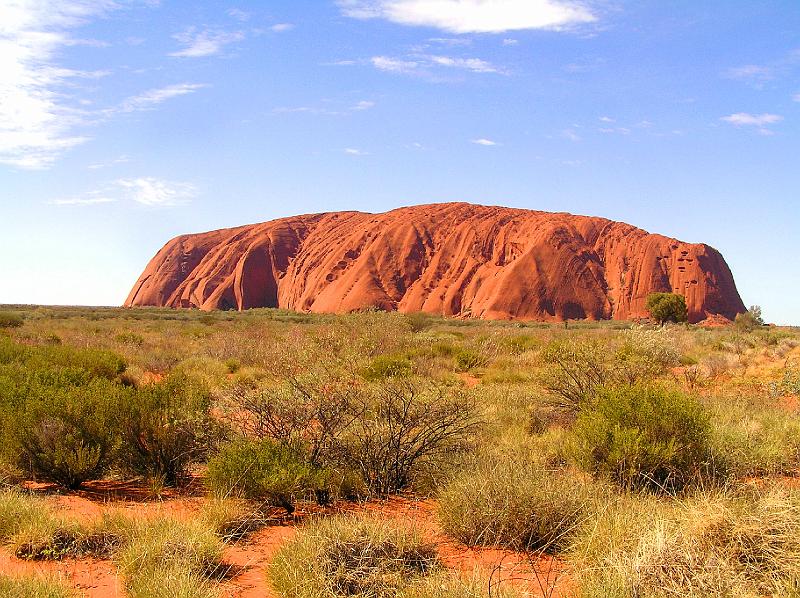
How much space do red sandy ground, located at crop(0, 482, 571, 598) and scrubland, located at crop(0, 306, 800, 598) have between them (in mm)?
27

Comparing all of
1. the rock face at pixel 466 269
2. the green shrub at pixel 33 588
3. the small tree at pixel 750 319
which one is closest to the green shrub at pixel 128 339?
the green shrub at pixel 33 588

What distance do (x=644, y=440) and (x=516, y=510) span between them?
5.96 ft

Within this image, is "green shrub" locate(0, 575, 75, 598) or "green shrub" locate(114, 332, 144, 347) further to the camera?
"green shrub" locate(114, 332, 144, 347)

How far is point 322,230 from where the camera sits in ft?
304

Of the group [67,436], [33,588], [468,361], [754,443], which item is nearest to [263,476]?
[33,588]

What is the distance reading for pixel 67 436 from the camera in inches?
236

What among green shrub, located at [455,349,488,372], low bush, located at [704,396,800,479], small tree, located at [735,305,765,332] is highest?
low bush, located at [704,396,800,479]

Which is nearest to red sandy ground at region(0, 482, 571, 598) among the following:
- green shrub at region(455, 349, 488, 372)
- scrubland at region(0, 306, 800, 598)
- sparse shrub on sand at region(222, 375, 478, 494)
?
scrubland at region(0, 306, 800, 598)

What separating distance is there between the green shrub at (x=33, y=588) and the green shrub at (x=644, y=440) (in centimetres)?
452

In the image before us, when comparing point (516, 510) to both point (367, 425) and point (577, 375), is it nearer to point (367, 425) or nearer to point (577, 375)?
point (367, 425)

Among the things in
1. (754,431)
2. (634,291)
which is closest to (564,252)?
(634,291)

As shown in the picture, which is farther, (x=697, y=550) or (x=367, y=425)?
(x=367, y=425)

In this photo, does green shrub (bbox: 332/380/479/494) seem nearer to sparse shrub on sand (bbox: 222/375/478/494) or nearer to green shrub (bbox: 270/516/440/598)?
sparse shrub on sand (bbox: 222/375/478/494)

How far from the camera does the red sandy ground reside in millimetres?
3869
